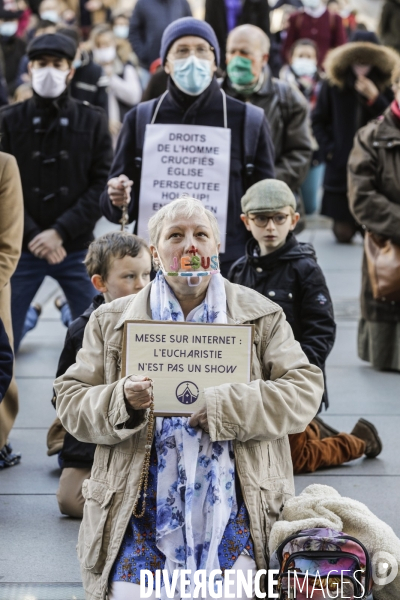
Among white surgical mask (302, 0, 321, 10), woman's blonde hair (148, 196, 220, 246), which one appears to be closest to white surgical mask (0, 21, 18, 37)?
white surgical mask (302, 0, 321, 10)

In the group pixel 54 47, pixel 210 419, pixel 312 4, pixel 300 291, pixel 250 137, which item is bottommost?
pixel 300 291

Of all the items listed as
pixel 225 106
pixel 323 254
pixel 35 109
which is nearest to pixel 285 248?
pixel 225 106

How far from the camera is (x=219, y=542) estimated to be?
332 centimetres

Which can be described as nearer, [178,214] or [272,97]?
[178,214]

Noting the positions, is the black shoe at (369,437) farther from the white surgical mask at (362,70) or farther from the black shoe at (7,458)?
the white surgical mask at (362,70)

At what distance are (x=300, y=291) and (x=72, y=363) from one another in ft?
3.73

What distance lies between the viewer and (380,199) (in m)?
6.79

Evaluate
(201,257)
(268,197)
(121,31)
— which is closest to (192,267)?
(201,257)

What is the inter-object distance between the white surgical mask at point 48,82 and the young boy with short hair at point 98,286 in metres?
1.98

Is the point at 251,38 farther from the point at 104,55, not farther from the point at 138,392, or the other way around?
the point at 104,55

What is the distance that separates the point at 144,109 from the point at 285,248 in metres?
1.21

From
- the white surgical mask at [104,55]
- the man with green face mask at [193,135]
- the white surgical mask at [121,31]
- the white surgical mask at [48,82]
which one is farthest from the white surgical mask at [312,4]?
the man with green face mask at [193,135]

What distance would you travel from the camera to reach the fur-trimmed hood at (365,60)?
9422 millimetres

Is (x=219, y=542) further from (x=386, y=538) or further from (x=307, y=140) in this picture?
(x=307, y=140)
